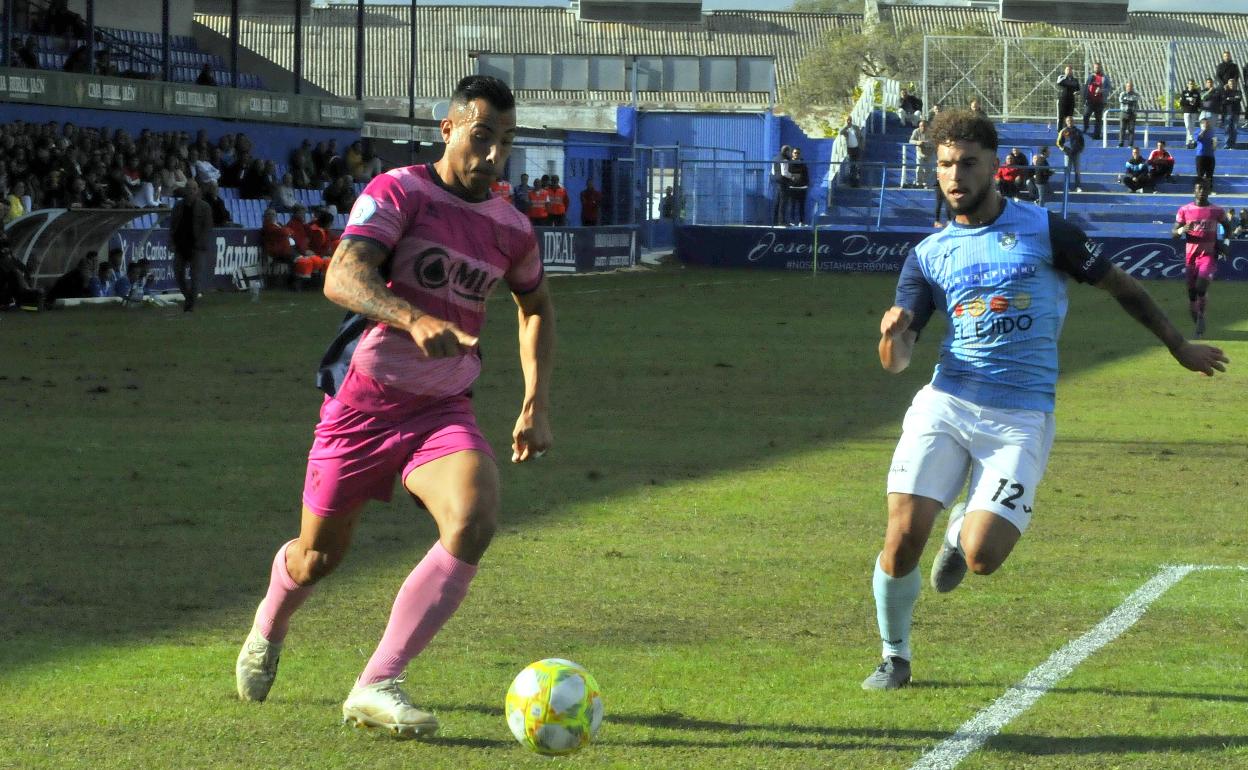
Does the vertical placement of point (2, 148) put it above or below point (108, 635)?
above

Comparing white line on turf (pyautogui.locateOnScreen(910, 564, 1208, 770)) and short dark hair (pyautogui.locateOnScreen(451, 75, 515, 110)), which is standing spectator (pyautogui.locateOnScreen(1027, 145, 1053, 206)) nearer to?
white line on turf (pyautogui.locateOnScreen(910, 564, 1208, 770))

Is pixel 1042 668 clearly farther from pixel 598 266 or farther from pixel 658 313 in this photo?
pixel 598 266

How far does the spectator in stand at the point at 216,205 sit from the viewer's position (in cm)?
2931

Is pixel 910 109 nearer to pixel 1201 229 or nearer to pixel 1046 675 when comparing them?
pixel 1201 229

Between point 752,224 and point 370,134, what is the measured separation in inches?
372

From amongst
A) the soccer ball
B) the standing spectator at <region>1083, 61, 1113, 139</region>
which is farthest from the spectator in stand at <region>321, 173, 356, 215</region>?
the soccer ball

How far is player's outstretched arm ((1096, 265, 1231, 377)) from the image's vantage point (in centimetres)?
648

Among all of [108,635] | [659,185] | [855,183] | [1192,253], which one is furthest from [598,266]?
[108,635]

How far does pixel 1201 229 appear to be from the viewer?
22.9m

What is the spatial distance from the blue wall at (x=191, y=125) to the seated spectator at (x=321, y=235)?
3895 millimetres

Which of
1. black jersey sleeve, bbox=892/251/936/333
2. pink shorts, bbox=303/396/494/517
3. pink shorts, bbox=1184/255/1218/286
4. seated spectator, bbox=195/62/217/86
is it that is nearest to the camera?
pink shorts, bbox=303/396/494/517

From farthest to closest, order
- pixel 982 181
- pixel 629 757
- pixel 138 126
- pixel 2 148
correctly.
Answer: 1. pixel 138 126
2. pixel 2 148
3. pixel 982 181
4. pixel 629 757

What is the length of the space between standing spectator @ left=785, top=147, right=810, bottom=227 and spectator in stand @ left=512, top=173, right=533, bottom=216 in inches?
287

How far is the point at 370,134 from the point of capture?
42.4 meters
